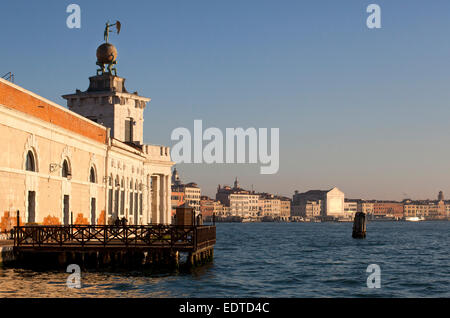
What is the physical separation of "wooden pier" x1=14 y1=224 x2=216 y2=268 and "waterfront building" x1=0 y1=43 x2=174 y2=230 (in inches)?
94.0

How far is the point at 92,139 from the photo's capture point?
46.7m

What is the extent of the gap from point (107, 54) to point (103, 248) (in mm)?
34556

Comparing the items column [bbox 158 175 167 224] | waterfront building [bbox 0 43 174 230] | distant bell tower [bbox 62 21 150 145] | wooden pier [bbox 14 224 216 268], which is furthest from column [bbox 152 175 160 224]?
wooden pier [bbox 14 224 216 268]

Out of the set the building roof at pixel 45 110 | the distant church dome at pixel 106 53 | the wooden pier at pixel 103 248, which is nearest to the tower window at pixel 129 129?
the distant church dome at pixel 106 53

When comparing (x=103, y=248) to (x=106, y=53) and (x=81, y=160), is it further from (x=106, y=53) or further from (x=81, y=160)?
(x=106, y=53)

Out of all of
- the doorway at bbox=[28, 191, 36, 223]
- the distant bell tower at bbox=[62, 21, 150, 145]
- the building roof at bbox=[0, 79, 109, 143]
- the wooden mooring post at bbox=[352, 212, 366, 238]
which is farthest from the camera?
the wooden mooring post at bbox=[352, 212, 366, 238]

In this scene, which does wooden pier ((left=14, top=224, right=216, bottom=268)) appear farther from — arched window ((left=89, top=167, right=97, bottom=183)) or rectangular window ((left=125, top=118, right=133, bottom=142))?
rectangular window ((left=125, top=118, right=133, bottom=142))

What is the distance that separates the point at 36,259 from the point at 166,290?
9134 millimetres

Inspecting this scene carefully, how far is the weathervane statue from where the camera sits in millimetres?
63125

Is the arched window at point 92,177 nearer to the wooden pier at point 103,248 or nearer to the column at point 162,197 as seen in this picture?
the wooden pier at point 103,248

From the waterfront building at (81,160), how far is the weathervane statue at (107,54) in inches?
34.2
